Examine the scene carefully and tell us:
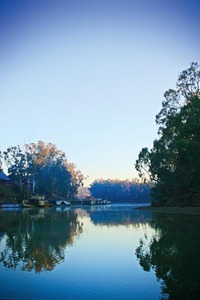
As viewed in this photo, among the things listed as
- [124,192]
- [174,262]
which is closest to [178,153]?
[174,262]

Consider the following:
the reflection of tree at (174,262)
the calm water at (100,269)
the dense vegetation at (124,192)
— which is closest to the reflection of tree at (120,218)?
the reflection of tree at (174,262)

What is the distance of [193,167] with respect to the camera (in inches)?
1582

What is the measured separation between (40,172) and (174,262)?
9637 centimetres

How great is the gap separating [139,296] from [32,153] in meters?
97.4

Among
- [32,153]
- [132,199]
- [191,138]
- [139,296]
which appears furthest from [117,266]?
[132,199]

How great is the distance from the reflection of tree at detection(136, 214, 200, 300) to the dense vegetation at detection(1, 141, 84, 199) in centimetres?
7010

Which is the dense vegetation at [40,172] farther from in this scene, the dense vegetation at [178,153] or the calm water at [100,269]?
the calm water at [100,269]

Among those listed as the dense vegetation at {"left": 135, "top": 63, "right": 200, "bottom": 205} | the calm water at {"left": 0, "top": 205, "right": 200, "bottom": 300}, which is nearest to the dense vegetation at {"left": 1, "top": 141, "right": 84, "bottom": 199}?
the dense vegetation at {"left": 135, "top": 63, "right": 200, "bottom": 205}

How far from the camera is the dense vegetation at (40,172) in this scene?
312 ft

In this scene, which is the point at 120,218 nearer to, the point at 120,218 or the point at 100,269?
the point at 120,218

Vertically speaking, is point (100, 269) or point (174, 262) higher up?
point (174, 262)

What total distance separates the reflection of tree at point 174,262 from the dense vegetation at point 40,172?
70.1m

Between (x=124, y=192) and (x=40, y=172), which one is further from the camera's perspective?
(x=124, y=192)

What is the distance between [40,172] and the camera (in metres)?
104
